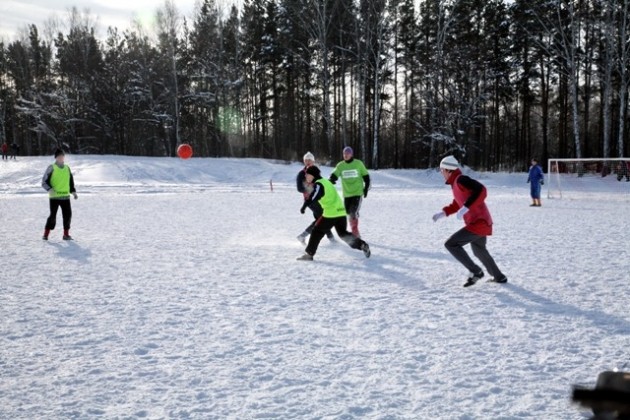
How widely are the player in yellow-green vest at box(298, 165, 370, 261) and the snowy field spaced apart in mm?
372

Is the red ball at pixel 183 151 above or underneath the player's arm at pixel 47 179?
above

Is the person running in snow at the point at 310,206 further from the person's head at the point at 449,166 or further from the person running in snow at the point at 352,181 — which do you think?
the person's head at the point at 449,166

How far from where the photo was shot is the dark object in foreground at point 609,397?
1.19 metres

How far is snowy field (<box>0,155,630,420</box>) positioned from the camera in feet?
11.0

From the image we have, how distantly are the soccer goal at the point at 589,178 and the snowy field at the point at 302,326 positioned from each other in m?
10.2

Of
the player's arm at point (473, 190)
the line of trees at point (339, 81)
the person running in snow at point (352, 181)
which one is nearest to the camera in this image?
the player's arm at point (473, 190)

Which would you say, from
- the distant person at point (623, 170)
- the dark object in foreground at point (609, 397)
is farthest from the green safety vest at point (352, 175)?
the distant person at point (623, 170)

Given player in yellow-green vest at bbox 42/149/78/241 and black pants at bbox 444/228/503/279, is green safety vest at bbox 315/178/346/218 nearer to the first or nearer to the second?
black pants at bbox 444/228/503/279

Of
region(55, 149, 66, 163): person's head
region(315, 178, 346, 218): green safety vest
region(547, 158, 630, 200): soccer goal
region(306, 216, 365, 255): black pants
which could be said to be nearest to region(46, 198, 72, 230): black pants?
region(55, 149, 66, 163): person's head

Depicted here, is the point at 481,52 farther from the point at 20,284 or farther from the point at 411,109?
the point at 20,284

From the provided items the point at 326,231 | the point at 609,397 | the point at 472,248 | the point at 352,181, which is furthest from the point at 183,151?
the point at 609,397

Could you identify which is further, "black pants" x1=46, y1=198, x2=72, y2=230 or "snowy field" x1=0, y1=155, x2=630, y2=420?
"black pants" x1=46, y1=198, x2=72, y2=230

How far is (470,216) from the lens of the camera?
619 cm

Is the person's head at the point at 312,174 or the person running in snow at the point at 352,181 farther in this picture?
the person running in snow at the point at 352,181
